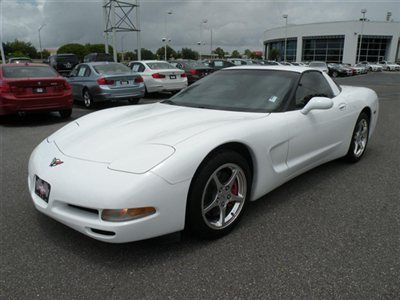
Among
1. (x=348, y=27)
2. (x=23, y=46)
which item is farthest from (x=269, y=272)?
(x=23, y=46)

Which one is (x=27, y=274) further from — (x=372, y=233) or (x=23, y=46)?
→ (x=23, y=46)

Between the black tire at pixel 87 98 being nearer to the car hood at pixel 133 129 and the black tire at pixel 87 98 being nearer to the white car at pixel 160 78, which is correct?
the white car at pixel 160 78

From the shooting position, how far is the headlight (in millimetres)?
2287

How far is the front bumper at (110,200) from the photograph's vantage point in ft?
7.47

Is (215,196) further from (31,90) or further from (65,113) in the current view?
(65,113)

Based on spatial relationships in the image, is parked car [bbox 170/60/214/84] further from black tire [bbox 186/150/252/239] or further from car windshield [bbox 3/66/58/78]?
black tire [bbox 186/150/252/239]

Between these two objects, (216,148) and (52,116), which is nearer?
(216,148)

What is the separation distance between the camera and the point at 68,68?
22.2 meters

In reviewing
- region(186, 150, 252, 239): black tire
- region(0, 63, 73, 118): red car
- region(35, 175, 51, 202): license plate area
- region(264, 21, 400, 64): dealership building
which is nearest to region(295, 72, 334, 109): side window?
region(186, 150, 252, 239): black tire

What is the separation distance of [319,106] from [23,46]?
120 m

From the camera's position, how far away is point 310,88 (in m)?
3.97

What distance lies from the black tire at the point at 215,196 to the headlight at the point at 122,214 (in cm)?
37

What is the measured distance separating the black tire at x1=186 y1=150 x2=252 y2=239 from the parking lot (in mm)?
125

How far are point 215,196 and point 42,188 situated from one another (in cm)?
127
